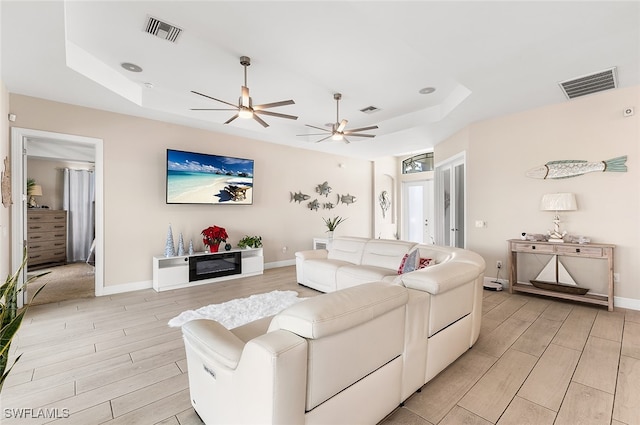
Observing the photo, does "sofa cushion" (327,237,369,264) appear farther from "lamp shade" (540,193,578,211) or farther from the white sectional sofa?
"lamp shade" (540,193,578,211)

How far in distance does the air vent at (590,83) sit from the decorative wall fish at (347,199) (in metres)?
4.98

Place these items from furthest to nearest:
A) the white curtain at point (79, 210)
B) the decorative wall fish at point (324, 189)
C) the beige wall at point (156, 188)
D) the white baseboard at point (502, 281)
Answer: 1. the decorative wall fish at point (324, 189)
2. the white curtain at point (79, 210)
3. the white baseboard at point (502, 281)
4. the beige wall at point (156, 188)

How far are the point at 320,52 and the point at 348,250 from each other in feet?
9.71

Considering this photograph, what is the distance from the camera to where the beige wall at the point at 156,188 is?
4234mm

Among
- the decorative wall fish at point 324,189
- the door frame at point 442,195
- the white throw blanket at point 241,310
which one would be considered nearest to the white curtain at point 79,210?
the white throw blanket at point 241,310

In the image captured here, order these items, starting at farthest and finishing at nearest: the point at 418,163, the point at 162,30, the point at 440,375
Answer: the point at 418,163, the point at 162,30, the point at 440,375

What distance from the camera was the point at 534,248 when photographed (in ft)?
13.5

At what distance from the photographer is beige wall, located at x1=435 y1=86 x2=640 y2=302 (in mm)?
3658

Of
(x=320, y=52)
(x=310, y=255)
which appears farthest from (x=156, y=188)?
(x=320, y=52)

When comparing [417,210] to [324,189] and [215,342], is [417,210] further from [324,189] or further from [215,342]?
[215,342]

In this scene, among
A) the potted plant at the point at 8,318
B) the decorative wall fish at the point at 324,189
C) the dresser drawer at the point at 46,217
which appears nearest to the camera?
the potted plant at the point at 8,318

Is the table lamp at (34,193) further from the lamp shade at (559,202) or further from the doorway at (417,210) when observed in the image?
the lamp shade at (559,202)

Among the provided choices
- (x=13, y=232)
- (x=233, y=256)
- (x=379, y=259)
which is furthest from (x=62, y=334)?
(x=379, y=259)

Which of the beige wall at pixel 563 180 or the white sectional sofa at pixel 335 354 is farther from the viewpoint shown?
the beige wall at pixel 563 180
